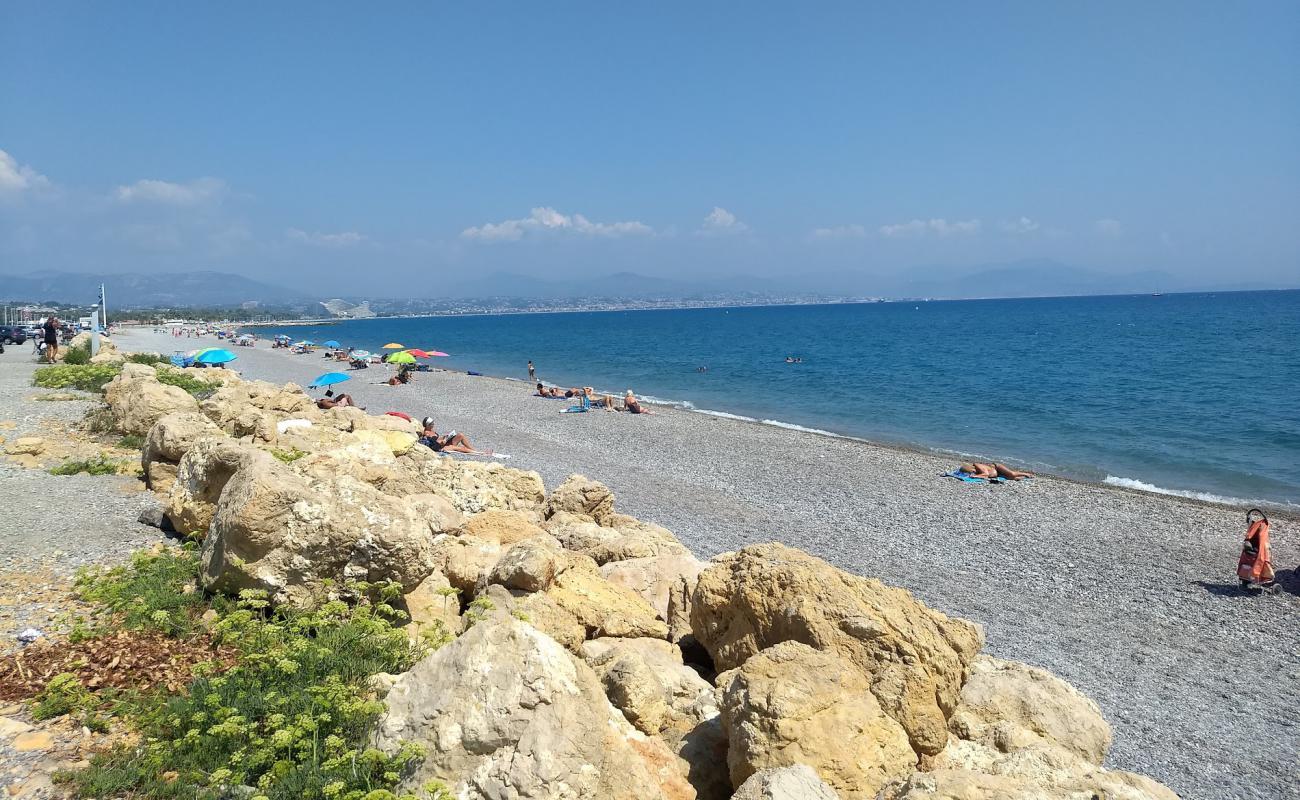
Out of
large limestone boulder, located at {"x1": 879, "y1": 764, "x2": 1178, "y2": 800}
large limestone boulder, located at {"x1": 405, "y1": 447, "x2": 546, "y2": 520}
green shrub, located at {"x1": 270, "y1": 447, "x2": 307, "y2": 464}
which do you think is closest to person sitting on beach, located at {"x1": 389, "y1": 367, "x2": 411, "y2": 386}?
large limestone boulder, located at {"x1": 405, "y1": 447, "x2": 546, "y2": 520}

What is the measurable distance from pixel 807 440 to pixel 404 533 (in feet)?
74.1

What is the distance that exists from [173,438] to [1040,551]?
16099mm

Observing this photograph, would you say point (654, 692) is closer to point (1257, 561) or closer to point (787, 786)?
point (787, 786)

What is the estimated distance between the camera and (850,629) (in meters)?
5.44

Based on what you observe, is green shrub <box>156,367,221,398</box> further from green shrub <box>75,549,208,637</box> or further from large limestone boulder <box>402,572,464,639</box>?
large limestone boulder <box>402,572,464,639</box>

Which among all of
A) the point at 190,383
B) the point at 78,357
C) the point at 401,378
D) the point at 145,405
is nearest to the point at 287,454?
the point at 145,405

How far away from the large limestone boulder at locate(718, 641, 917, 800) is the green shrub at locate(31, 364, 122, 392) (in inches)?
870

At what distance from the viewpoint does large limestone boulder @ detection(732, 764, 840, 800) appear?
3.70 m

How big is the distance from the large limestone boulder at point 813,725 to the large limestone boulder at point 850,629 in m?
0.37

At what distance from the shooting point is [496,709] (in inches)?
159

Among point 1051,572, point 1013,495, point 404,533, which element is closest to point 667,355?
point 1013,495

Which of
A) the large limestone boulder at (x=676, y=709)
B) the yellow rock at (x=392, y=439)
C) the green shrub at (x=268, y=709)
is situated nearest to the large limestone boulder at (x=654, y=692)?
the large limestone boulder at (x=676, y=709)

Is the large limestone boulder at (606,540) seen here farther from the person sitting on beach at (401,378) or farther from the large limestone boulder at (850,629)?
the person sitting on beach at (401,378)

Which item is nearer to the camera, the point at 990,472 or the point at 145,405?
the point at 145,405
